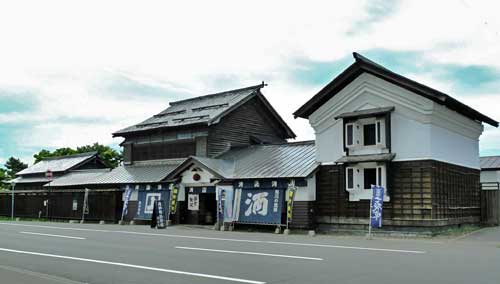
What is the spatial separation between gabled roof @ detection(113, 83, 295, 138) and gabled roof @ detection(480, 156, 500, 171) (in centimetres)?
1307

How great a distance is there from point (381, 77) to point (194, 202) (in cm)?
→ 1192

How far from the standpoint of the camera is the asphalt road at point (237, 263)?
29.9ft

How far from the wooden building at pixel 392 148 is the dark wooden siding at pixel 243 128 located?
26.7 feet

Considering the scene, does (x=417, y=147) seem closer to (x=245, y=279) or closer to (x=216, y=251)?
(x=216, y=251)

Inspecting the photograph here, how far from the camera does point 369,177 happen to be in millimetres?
21375

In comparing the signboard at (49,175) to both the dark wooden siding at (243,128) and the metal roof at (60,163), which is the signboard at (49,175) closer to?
the metal roof at (60,163)

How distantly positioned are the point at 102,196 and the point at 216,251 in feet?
64.0

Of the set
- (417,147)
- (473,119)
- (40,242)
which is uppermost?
(473,119)

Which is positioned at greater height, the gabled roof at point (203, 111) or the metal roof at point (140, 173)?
the gabled roof at point (203, 111)

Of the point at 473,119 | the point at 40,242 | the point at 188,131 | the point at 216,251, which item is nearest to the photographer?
the point at 216,251

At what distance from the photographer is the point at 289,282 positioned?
873 cm

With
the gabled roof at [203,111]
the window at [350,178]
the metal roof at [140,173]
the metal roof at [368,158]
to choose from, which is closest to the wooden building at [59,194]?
the metal roof at [140,173]

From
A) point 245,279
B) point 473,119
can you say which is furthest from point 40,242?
point 473,119

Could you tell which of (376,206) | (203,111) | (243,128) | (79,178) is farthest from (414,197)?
(79,178)
